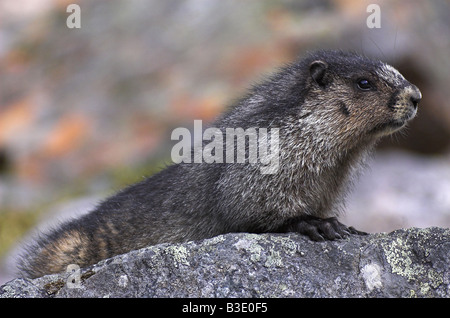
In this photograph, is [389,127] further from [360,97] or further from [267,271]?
[267,271]

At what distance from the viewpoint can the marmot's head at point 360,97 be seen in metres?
8.75

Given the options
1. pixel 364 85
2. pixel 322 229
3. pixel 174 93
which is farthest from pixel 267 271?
pixel 174 93

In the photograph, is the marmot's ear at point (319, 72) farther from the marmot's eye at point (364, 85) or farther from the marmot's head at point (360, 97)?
the marmot's eye at point (364, 85)

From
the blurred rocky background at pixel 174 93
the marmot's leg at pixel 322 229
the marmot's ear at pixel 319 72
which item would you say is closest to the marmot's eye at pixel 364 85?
the marmot's ear at pixel 319 72

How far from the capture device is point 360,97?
8.86 metres

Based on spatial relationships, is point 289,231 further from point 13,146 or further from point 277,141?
point 13,146

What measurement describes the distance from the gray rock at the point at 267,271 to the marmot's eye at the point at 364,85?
85.3 inches

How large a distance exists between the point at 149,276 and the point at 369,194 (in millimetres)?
9966

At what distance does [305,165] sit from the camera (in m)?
8.57

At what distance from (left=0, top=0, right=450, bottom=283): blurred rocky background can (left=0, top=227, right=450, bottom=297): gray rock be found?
7815 millimetres

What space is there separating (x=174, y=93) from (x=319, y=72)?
10493 millimetres

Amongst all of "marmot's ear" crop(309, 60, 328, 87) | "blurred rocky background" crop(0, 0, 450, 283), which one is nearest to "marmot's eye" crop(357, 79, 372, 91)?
"marmot's ear" crop(309, 60, 328, 87)

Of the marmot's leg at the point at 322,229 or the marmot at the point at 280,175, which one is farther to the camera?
the marmot at the point at 280,175

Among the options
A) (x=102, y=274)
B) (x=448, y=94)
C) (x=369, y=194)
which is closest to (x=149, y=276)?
(x=102, y=274)
